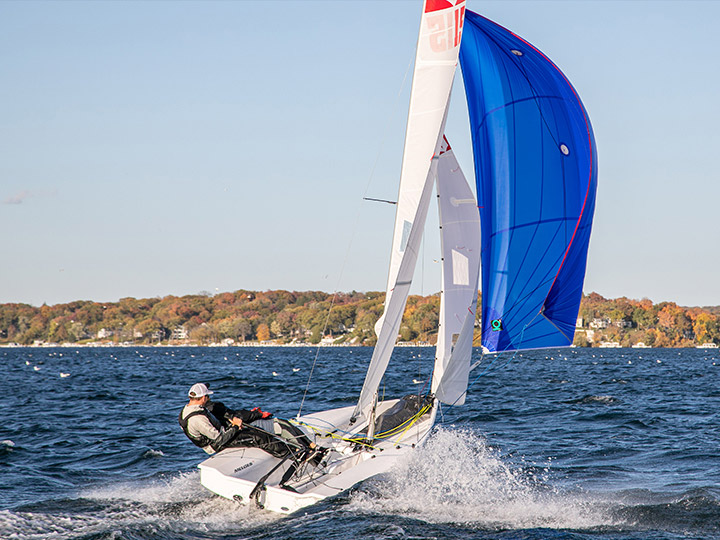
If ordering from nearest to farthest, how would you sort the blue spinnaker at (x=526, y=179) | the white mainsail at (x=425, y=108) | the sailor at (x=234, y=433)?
the sailor at (x=234, y=433)
the white mainsail at (x=425, y=108)
the blue spinnaker at (x=526, y=179)

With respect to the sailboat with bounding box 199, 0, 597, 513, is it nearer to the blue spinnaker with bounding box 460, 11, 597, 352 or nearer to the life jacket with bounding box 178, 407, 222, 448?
the blue spinnaker with bounding box 460, 11, 597, 352

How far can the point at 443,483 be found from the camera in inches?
374

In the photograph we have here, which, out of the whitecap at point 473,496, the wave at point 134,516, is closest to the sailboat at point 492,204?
the whitecap at point 473,496

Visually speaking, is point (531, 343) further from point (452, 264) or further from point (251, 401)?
point (251, 401)

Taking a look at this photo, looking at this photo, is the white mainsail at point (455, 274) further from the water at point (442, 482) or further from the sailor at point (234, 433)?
the sailor at point (234, 433)

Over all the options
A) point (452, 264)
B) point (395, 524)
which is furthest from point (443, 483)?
point (452, 264)

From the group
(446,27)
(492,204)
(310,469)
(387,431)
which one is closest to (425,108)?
(446,27)

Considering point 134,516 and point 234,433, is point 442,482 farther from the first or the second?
point 134,516

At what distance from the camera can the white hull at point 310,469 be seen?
27.2 ft

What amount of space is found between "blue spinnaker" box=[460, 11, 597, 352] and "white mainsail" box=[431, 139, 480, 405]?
65 cm

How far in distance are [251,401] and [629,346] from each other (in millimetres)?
118788

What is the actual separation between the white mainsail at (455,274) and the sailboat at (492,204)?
3 centimetres

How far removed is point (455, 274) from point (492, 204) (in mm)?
1283

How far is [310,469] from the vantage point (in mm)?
8992
